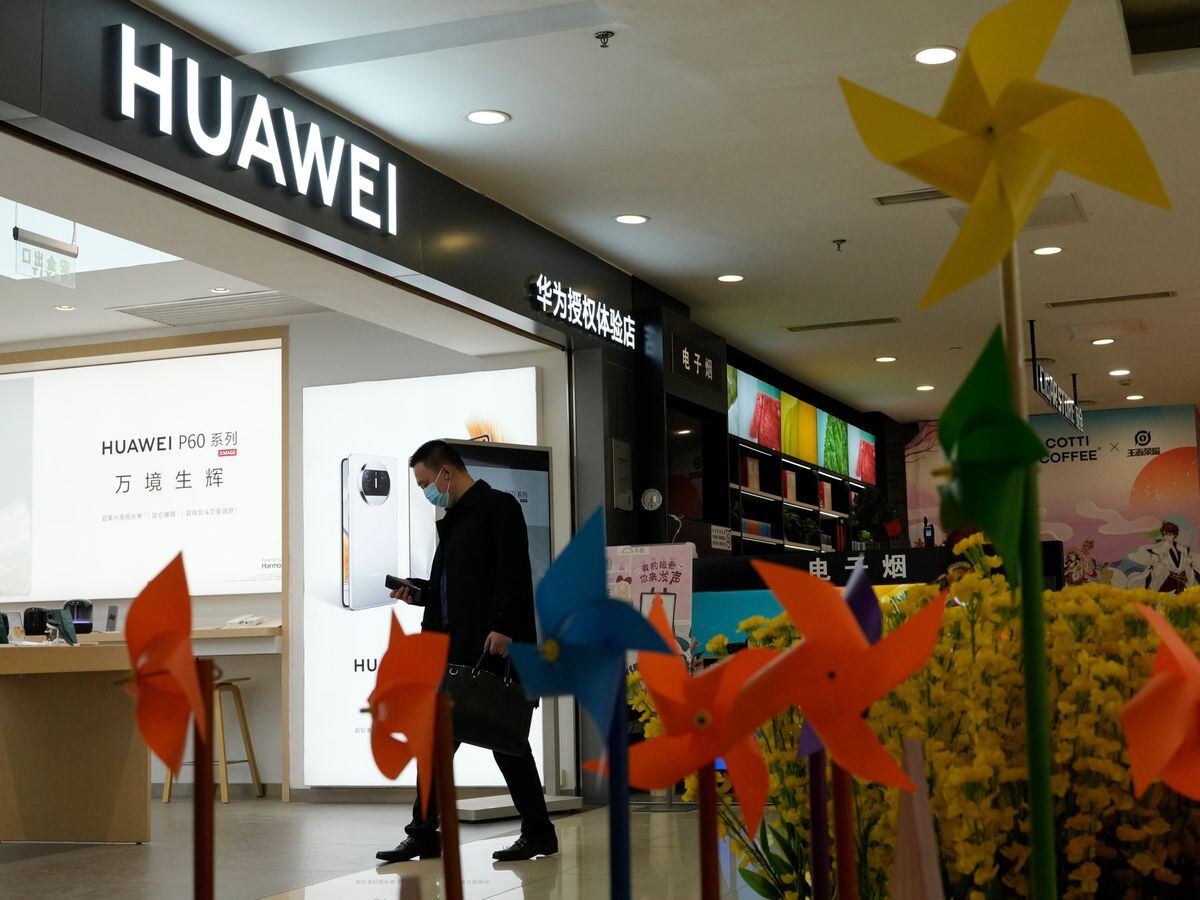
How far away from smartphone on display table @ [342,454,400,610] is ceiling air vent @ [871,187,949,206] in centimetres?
304

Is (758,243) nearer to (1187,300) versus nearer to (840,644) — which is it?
(1187,300)

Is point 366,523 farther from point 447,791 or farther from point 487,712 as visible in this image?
point 447,791

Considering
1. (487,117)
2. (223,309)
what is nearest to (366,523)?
(223,309)

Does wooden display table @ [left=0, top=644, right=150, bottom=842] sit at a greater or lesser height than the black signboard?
lesser

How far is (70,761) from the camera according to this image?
6.52 m

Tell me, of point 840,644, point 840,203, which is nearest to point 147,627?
point 840,644

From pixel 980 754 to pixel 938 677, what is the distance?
10 centimetres

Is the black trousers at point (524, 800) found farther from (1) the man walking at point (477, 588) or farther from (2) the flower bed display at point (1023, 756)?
(2) the flower bed display at point (1023, 756)

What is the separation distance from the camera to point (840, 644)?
1.79ft

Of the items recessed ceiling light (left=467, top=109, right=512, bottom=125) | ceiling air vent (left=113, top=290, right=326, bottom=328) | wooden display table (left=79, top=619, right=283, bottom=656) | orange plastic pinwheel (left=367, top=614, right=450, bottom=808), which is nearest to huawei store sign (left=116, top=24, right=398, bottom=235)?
recessed ceiling light (left=467, top=109, right=512, bottom=125)

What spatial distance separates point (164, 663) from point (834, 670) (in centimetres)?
27

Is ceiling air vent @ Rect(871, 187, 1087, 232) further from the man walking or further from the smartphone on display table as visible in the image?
the smartphone on display table

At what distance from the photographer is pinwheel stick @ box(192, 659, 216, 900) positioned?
21.5 inches

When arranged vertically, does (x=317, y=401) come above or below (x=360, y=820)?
above
